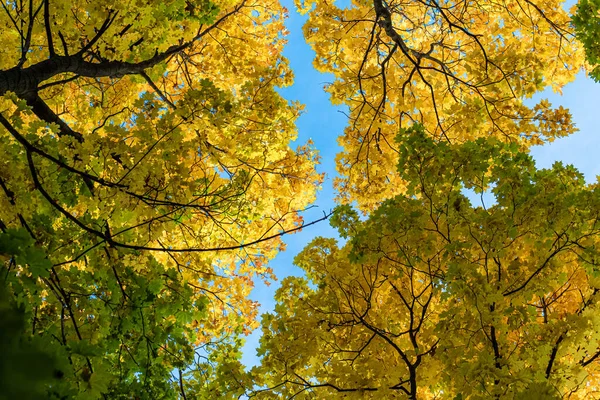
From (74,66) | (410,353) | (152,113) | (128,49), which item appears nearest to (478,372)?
(410,353)

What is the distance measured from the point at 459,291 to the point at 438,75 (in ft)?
20.0

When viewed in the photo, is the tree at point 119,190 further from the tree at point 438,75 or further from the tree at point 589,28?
the tree at point 589,28

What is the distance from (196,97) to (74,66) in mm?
1773

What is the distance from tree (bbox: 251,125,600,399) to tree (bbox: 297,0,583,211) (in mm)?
2471

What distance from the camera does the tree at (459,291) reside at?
362 centimetres

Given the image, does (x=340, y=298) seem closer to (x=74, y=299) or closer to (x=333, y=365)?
(x=333, y=365)

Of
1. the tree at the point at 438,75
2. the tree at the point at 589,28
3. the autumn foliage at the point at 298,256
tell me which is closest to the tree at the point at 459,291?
the autumn foliage at the point at 298,256

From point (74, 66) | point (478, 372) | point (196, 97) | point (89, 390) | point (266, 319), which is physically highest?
point (74, 66)

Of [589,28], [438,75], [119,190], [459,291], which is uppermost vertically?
[438,75]

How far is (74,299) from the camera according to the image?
12.0 ft

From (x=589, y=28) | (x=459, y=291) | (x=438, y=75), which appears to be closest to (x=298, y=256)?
(x=459, y=291)

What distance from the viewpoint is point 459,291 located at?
3.54 meters

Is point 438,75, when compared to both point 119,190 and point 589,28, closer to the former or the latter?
point 589,28

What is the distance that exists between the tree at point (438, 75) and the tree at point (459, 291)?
2471 mm
